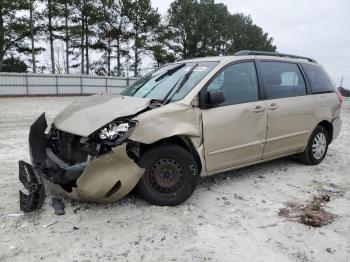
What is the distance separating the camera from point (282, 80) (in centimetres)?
563

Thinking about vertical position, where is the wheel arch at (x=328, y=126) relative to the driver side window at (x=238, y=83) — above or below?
below

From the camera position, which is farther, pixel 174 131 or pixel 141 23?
pixel 141 23

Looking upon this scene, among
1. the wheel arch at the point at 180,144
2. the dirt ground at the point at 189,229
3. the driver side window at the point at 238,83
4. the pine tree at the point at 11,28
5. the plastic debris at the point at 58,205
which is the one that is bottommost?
the dirt ground at the point at 189,229

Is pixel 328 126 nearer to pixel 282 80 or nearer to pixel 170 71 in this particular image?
pixel 282 80

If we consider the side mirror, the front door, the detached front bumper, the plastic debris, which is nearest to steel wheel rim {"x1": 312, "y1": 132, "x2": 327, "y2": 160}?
the front door

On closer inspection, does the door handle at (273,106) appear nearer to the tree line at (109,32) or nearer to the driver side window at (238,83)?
the driver side window at (238,83)

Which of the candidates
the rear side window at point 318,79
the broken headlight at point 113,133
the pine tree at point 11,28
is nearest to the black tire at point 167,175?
the broken headlight at point 113,133

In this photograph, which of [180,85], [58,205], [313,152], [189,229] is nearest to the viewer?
[189,229]

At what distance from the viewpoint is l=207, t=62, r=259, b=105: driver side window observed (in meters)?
4.80

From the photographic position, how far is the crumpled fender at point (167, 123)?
13.0 ft

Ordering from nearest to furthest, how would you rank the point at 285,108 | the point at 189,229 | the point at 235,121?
the point at 189,229, the point at 235,121, the point at 285,108

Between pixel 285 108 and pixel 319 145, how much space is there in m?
1.32

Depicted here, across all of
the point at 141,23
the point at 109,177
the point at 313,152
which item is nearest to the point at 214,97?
the point at 109,177

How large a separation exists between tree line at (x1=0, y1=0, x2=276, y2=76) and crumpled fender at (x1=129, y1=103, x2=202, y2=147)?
31.2m
